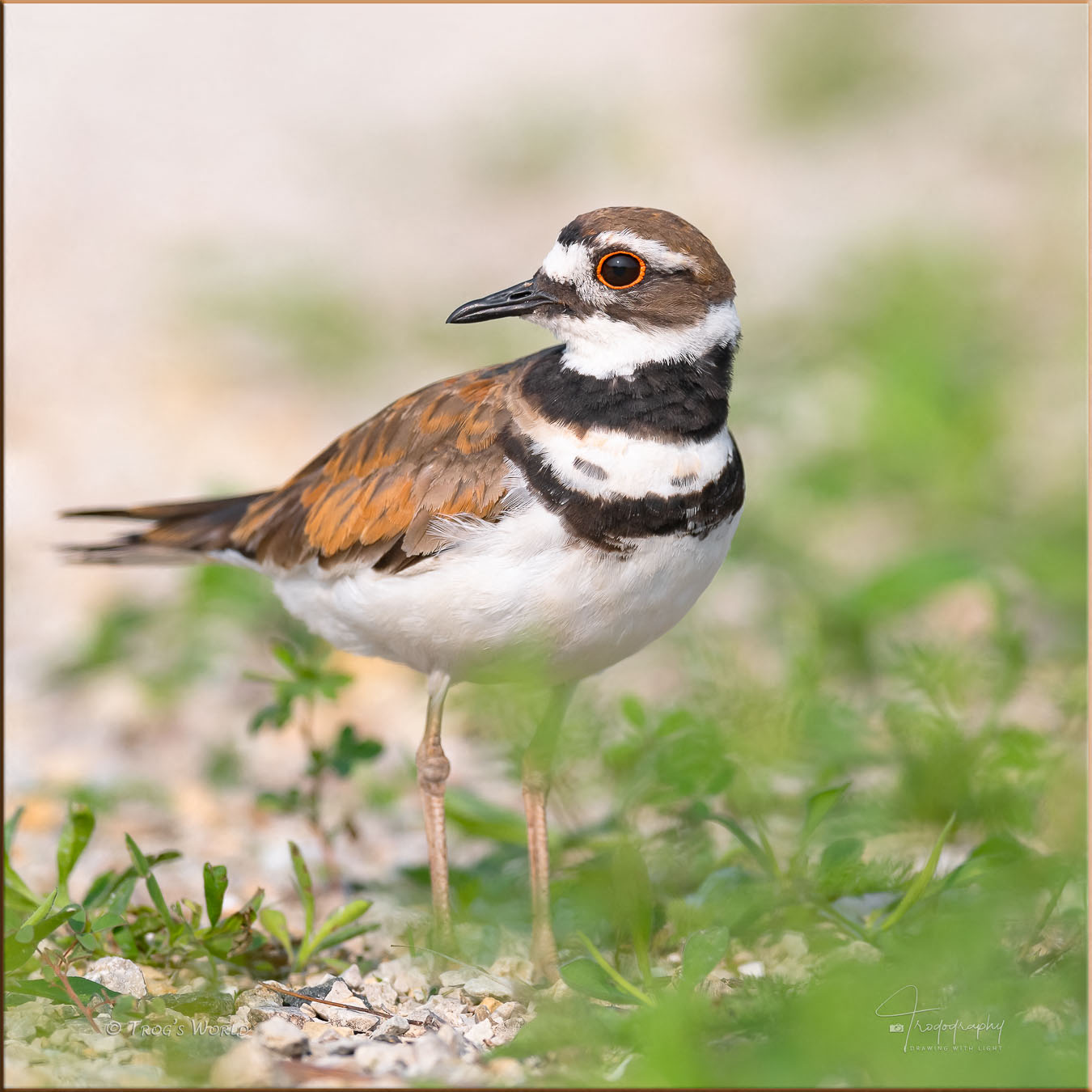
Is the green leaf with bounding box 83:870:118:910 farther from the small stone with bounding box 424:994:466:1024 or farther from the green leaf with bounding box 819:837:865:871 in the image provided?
the green leaf with bounding box 819:837:865:871

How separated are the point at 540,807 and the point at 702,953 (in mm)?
804

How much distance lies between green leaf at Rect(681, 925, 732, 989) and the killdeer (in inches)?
22.5

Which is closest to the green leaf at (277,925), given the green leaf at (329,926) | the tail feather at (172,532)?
the green leaf at (329,926)

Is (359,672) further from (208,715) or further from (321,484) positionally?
(321,484)

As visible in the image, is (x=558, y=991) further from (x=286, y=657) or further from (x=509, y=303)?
(x=509, y=303)

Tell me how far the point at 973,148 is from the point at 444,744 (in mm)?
7651

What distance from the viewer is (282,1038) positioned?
2936 millimetres

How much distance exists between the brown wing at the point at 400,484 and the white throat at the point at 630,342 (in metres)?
0.27

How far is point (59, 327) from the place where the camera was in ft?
29.9

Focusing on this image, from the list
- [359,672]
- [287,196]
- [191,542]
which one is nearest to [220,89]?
[287,196]

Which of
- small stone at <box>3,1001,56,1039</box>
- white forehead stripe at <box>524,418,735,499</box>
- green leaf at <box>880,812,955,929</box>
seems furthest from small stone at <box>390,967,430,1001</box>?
white forehead stripe at <box>524,418,735,499</box>

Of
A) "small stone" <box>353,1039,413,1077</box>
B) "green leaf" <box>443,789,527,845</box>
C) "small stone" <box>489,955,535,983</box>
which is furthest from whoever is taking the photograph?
"green leaf" <box>443,789,527,845</box>

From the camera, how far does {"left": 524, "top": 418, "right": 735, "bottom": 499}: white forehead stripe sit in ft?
11.0

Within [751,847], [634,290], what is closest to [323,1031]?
[751,847]
